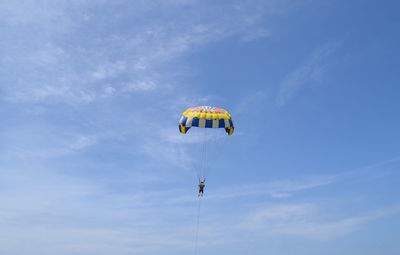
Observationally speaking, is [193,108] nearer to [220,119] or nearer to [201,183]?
[220,119]

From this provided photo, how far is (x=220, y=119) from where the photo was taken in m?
54.8

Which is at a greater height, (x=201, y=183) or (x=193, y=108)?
(x=193, y=108)

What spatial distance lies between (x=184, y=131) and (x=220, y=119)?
5069 mm

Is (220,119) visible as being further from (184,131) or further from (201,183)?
(201,183)

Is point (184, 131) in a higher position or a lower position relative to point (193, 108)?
lower

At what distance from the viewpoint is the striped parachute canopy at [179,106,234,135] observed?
179 feet

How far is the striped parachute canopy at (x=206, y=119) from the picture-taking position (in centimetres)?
5453

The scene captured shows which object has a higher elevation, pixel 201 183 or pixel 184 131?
pixel 184 131

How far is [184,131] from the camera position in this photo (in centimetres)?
5550

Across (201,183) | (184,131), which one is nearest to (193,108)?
(184,131)

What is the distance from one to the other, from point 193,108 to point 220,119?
15.9ft

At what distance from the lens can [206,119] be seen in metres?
54.4

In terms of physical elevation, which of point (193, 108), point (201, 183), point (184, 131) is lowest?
point (201, 183)

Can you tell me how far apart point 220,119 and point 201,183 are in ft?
29.6
